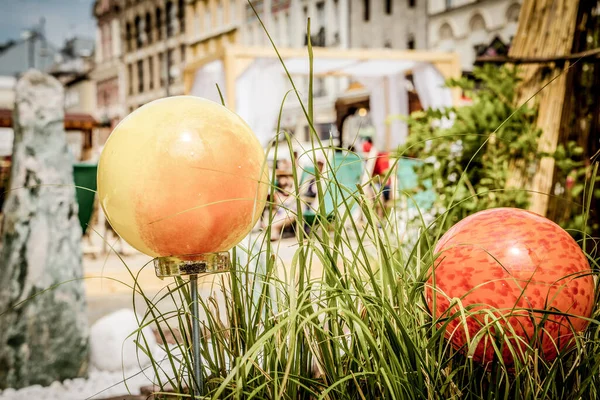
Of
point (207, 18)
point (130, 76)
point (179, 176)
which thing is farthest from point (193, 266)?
point (130, 76)

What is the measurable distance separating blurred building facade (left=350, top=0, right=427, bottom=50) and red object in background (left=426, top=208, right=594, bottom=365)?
95.6ft

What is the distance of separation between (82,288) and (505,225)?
2.34m

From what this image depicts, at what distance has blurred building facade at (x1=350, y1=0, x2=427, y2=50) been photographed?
29594 mm

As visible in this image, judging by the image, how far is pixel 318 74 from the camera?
11758 mm

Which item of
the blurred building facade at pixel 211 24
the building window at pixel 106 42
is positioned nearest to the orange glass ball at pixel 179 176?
the blurred building facade at pixel 211 24

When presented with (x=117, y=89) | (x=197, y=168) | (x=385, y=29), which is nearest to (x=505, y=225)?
(x=197, y=168)

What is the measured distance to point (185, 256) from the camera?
5.29 feet

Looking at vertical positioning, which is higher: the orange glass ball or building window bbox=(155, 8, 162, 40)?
building window bbox=(155, 8, 162, 40)

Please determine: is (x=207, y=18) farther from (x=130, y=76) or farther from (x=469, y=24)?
(x=469, y=24)

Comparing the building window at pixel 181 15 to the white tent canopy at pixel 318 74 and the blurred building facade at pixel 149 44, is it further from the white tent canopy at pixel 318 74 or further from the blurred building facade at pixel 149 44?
the white tent canopy at pixel 318 74

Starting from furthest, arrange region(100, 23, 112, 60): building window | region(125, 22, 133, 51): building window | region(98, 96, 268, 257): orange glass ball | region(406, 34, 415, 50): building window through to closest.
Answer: region(100, 23, 112, 60): building window < region(125, 22, 133, 51): building window < region(406, 34, 415, 50): building window < region(98, 96, 268, 257): orange glass ball

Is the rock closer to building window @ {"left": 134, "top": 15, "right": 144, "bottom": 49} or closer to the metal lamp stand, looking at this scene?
the metal lamp stand

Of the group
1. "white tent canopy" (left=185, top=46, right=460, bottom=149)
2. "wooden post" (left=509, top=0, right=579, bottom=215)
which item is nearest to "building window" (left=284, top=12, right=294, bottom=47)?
"white tent canopy" (left=185, top=46, right=460, bottom=149)

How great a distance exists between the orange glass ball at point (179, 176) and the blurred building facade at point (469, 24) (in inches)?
953
